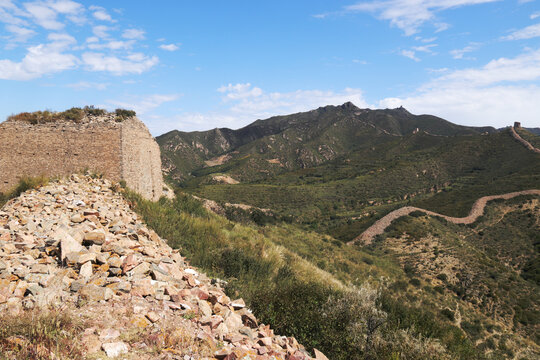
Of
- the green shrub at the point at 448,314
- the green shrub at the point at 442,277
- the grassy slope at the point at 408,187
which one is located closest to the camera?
the green shrub at the point at 448,314

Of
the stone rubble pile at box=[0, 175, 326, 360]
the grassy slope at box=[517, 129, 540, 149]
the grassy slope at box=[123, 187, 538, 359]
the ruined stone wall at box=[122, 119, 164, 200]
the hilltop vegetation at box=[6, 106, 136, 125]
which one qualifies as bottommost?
the grassy slope at box=[123, 187, 538, 359]

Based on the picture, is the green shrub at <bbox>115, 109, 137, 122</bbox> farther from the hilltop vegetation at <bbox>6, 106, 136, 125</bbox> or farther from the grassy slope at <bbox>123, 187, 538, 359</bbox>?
the grassy slope at <bbox>123, 187, 538, 359</bbox>

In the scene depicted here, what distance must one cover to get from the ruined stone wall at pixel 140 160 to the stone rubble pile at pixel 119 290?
4.52 metres

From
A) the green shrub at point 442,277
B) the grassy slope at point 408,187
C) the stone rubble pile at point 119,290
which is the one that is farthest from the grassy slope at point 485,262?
the stone rubble pile at point 119,290

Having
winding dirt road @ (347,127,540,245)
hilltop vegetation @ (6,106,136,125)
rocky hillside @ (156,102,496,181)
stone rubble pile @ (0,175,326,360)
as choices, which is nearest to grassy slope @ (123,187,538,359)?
stone rubble pile @ (0,175,326,360)

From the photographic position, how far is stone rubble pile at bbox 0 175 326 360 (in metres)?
3.95

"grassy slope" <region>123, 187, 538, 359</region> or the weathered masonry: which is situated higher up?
the weathered masonry

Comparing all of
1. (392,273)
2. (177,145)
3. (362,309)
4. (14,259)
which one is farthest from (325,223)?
(177,145)

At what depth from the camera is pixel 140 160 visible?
13.1m

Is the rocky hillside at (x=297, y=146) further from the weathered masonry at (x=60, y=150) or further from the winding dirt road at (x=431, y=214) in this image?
the weathered masonry at (x=60, y=150)

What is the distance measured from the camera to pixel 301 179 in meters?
96.4

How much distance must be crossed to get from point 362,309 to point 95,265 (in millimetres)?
6384

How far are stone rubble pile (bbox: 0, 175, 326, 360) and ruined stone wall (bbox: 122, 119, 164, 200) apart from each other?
452 cm

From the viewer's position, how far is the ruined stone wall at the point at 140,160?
11927mm
